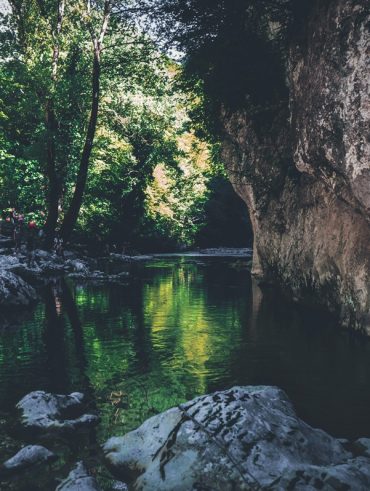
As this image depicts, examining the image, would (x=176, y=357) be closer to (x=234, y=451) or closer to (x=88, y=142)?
(x=234, y=451)

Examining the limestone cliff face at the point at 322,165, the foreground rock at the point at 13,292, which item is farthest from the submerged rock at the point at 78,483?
the foreground rock at the point at 13,292

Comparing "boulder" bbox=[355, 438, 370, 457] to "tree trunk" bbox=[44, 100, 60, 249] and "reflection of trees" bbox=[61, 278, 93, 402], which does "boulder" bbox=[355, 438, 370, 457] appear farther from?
"tree trunk" bbox=[44, 100, 60, 249]

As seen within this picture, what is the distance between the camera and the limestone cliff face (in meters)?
9.78

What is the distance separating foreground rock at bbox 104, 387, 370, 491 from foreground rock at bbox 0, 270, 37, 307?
37.2 feet

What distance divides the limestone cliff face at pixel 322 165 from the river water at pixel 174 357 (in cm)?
150

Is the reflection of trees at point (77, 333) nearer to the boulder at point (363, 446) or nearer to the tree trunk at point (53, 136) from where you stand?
the boulder at point (363, 446)

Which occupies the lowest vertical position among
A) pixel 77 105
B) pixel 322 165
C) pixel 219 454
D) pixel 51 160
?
pixel 219 454

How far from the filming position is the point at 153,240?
174ft

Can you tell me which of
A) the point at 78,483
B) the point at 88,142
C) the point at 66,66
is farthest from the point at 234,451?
the point at 66,66

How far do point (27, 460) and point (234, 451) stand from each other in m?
2.33

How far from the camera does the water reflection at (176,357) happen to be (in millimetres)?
7453

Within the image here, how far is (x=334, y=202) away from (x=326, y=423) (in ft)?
29.6

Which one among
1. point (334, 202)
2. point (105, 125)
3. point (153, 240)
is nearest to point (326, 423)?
point (334, 202)

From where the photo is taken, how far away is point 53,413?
6.50 metres
